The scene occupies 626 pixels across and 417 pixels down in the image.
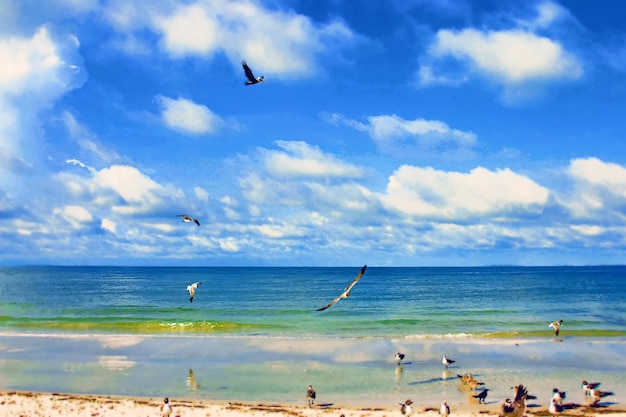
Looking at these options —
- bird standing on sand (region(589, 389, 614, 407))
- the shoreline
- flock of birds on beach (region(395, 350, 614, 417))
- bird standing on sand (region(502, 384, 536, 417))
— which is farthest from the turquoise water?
bird standing on sand (region(502, 384, 536, 417))

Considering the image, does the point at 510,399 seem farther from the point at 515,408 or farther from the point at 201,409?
the point at 201,409

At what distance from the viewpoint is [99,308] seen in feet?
213

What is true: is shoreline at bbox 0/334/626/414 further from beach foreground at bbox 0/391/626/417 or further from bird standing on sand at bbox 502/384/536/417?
bird standing on sand at bbox 502/384/536/417

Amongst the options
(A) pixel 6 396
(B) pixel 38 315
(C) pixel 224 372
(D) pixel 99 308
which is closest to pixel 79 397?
(A) pixel 6 396

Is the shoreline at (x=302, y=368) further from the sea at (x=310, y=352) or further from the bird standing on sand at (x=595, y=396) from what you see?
the bird standing on sand at (x=595, y=396)

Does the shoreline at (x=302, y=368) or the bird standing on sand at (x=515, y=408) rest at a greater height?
the bird standing on sand at (x=515, y=408)

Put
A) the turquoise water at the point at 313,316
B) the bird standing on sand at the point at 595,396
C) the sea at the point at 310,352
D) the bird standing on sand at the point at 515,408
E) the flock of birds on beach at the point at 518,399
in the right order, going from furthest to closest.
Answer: the turquoise water at the point at 313,316
the sea at the point at 310,352
the bird standing on sand at the point at 595,396
the flock of birds on beach at the point at 518,399
the bird standing on sand at the point at 515,408

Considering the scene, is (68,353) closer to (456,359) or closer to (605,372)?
(456,359)

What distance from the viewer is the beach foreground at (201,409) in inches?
829

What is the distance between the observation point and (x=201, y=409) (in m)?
21.7

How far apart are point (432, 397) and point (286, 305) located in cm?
4529

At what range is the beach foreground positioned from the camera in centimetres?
2105

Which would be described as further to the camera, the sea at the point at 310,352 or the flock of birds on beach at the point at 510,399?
the sea at the point at 310,352

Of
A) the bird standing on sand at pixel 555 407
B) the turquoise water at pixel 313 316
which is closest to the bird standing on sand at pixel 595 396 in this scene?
the bird standing on sand at pixel 555 407
